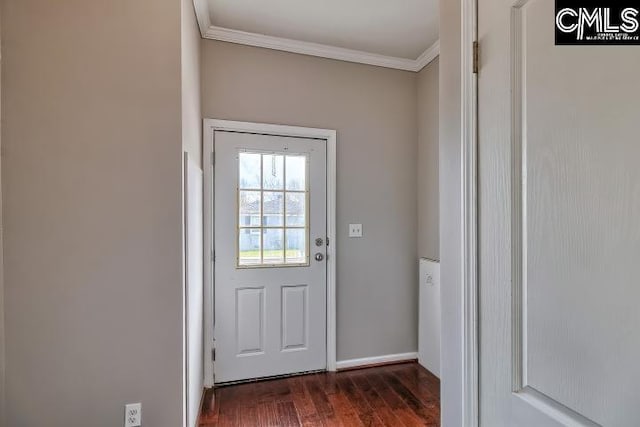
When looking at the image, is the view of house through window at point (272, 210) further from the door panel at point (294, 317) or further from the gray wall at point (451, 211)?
the gray wall at point (451, 211)

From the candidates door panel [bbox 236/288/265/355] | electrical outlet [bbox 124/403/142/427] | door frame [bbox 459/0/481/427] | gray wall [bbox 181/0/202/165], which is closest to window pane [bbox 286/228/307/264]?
door panel [bbox 236/288/265/355]

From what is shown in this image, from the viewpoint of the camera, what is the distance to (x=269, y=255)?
95.1 inches

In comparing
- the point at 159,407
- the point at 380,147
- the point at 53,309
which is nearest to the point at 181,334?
the point at 159,407

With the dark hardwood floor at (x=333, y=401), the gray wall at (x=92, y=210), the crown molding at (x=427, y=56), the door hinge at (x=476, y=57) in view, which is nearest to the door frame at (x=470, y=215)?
the door hinge at (x=476, y=57)

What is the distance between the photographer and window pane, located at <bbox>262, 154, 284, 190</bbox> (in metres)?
2.41

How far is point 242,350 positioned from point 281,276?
0.63 metres

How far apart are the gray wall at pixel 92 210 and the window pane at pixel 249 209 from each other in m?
0.93

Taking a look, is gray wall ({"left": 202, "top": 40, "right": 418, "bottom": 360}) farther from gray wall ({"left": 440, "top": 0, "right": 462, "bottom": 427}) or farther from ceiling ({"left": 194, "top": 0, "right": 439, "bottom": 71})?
gray wall ({"left": 440, "top": 0, "right": 462, "bottom": 427})

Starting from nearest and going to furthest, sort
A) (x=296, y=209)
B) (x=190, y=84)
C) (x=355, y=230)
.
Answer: (x=190, y=84)
(x=296, y=209)
(x=355, y=230)

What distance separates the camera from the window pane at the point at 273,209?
2408 mm

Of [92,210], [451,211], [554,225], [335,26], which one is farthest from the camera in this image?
[335,26]

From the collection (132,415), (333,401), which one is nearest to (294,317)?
(333,401)

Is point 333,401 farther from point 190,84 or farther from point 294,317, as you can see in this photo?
point 190,84

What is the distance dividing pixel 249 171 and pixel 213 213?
1.38ft
